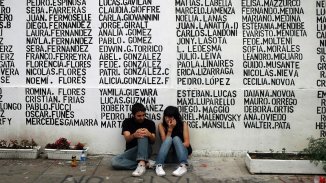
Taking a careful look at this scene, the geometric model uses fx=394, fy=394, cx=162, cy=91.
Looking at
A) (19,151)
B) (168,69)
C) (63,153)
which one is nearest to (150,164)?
(63,153)

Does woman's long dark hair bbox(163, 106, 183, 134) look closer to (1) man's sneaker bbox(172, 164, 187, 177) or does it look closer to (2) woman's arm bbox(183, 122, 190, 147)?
(2) woman's arm bbox(183, 122, 190, 147)

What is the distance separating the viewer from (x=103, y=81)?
762 cm

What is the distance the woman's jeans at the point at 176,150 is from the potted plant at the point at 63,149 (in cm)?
161

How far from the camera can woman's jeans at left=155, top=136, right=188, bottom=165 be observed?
6.62 m

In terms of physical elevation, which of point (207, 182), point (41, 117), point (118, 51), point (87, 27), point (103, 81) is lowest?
point (207, 182)

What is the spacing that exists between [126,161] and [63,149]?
1375mm

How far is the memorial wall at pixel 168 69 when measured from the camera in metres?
7.37

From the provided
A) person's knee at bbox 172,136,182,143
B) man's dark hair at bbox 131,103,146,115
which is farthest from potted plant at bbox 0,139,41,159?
person's knee at bbox 172,136,182,143

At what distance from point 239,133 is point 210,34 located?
1952 millimetres

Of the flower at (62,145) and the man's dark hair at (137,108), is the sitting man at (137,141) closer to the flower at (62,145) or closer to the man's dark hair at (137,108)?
the man's dark hair at (137,108)

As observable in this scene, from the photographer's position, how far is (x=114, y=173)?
260 inches

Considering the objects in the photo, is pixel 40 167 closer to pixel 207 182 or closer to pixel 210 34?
pixel 207 182

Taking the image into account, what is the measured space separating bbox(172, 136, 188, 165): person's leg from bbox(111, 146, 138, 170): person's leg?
2.33 ft

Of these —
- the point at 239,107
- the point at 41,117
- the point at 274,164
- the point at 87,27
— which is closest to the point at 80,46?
the point at 87,27
